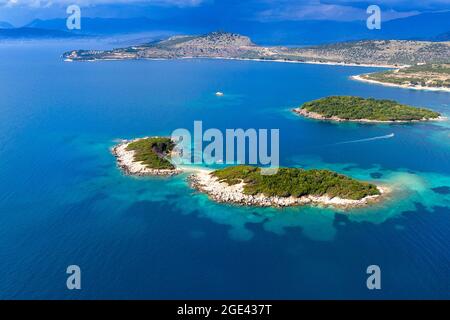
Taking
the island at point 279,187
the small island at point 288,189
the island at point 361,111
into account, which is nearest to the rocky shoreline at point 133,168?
the island at point 279,187

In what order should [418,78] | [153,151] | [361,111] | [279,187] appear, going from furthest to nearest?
[418,78] → [361,111] → [153,151] → [279,187]

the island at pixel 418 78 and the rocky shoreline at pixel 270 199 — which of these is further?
the island at pixel 418 78

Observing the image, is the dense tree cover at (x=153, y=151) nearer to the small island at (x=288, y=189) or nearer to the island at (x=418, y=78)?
the small island at (x=288, y=189)

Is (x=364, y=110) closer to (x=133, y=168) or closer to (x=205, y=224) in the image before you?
(x=133, y=168)

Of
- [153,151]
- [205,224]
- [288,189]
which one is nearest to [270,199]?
[288,189]

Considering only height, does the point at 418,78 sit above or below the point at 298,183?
above

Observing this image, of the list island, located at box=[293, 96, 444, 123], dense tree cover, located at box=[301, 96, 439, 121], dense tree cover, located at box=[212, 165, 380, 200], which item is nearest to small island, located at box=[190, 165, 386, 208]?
dense tree cover, located at box=[212, 165, 380, 200]

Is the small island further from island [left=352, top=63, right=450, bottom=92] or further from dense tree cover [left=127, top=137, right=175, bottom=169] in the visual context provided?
island [left=352, top=63, right=450, bottom=92]

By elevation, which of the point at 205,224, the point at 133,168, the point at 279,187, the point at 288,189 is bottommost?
the point at 205,224
